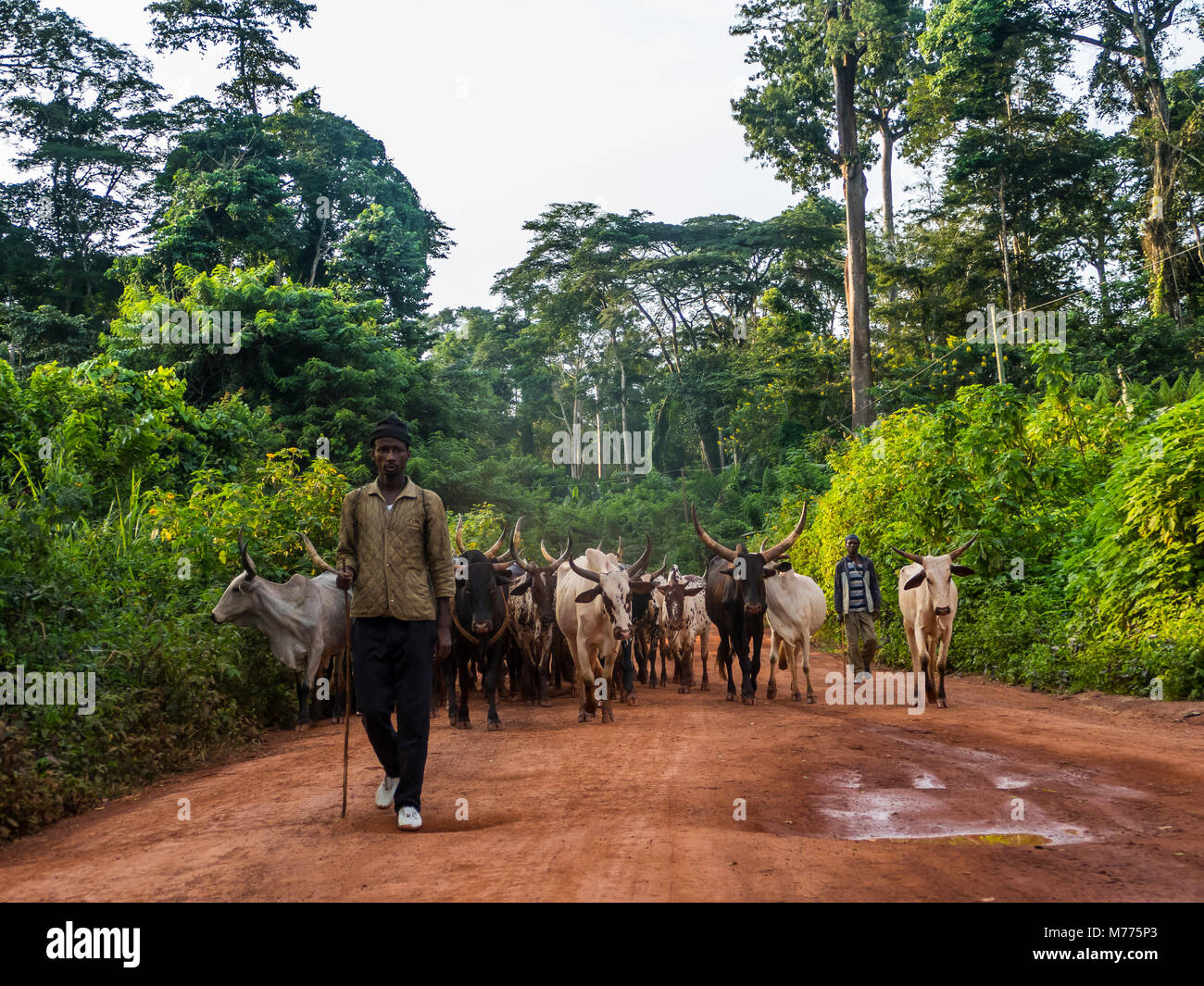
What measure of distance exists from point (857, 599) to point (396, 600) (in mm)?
8331

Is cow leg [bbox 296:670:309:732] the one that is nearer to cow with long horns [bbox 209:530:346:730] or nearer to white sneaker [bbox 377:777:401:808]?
cow with long horns [bbox 209:530:346:730]

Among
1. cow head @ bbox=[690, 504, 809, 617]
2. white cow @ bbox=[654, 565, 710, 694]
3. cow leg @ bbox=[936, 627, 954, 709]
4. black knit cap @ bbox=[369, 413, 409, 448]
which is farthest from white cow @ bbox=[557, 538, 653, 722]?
black knit cap @ bbox=[369, 413, 409, 448]

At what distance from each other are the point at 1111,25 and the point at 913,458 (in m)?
15.0

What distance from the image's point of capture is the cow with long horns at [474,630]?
31.2 ft

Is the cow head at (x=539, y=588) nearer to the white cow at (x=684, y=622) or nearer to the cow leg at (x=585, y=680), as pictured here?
the cow leg at (x=585, y=680)

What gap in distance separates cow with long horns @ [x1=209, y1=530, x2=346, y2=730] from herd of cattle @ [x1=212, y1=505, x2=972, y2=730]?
13 mm

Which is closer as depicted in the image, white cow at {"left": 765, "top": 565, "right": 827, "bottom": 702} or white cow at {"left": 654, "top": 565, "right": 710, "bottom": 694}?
white cow at {"left": 765, "top": 565, "right": 827, "bottom": 702}

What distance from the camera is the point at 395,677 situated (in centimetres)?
595

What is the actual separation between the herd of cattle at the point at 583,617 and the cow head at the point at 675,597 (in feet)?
0.10

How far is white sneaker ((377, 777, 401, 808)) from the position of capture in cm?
625

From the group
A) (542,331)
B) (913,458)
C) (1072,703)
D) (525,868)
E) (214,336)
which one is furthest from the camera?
(542,331)

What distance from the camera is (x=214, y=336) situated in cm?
2106
